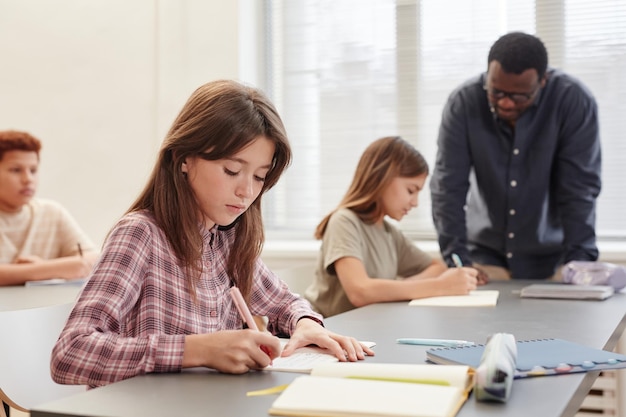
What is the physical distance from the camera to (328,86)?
3951 mm

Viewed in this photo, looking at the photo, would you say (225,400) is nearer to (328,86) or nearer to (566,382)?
(566,382)

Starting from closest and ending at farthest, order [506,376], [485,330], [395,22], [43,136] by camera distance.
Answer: [506,376] < [485,330] < [395,22] < [43,136]

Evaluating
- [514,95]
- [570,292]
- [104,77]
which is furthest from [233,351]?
[104,77]

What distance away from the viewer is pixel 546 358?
1301 millimetres

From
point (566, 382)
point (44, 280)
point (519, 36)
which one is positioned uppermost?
point (519, 36)

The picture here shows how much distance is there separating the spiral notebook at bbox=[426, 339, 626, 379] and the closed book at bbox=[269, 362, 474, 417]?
0.43 feet

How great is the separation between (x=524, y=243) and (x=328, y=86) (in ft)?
4.64

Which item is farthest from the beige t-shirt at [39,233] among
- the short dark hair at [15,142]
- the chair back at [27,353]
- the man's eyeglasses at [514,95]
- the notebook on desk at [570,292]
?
the notebook on desk at [570,292]

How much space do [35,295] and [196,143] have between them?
1369 mm

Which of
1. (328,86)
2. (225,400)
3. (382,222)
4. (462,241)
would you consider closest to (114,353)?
(225,400)

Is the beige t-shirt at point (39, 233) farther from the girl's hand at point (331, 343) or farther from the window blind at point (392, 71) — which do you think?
the girl's hand at point (331, 343)

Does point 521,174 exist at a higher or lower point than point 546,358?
higher

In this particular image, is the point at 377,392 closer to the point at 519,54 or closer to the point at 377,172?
the point at 377,172

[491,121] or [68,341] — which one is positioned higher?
[491,121]
